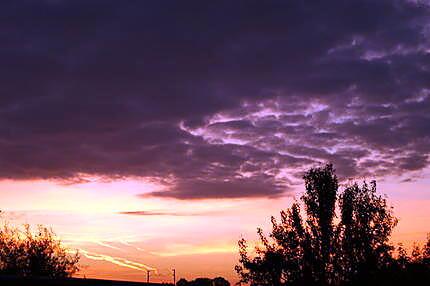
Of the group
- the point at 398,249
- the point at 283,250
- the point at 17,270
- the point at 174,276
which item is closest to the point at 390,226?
the point at 398,249

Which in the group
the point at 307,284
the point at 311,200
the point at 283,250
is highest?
the point at 311,200

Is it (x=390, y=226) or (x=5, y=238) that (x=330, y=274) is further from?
(x=5, y=238)

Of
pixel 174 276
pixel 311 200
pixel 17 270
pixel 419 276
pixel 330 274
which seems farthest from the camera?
pixel 174 276

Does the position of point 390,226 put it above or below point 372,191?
below

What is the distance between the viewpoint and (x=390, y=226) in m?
51.2

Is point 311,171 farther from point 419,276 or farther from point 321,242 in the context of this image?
point 419,276

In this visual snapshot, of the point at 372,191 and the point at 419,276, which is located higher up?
the point at 372,191

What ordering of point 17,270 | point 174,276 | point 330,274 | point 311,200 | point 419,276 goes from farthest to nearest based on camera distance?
1. point 174,276
2. point 17,270
3. point 311,200
4. point 330,274
5. point 419,276

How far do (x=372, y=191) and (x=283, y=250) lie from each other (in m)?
10.2

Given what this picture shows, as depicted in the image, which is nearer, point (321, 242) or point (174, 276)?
point (321, 242)

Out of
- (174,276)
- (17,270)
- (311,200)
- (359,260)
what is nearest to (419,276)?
(359,260)

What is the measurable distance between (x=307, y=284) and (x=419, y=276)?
1267 cm

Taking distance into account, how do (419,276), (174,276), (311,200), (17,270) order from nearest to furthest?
(419,276) < (311,200) < (17,270) < (174,276)

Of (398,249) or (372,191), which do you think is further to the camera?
(372,191)
